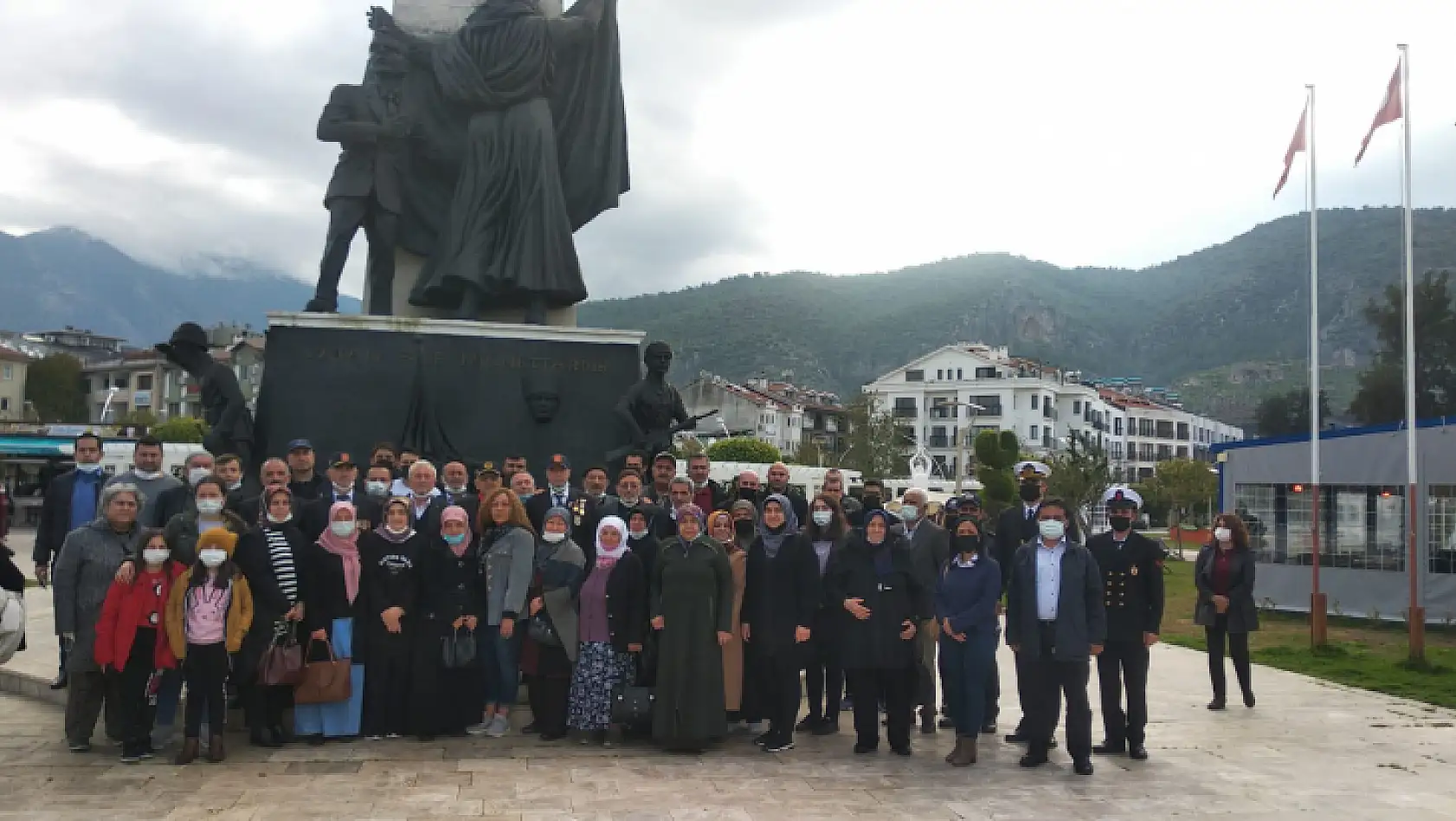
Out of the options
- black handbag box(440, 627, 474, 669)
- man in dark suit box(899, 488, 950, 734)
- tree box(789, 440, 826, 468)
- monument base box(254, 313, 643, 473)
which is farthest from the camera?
tree box(789, 440, 826, 468)

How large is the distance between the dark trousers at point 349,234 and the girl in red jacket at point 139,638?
4.65 m

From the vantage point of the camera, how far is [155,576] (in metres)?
Result: 6.23

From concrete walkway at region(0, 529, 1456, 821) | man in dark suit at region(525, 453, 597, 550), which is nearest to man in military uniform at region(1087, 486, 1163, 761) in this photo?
concrete walkway at region(0, 529, 1456, 821)

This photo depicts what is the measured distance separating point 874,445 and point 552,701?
43528mm

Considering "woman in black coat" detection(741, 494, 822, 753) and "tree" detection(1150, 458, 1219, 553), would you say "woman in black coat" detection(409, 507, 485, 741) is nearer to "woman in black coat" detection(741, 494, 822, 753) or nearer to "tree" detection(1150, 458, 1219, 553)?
"woman in black coat" detection(741, 494, 822, 753)

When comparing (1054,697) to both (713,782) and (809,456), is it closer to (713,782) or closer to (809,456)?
(713,782)

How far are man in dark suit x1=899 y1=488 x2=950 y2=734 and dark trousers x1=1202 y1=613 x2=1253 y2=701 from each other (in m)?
2.68

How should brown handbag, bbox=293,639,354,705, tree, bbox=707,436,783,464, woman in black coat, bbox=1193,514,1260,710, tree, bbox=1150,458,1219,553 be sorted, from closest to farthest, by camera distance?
brown handbag, bbox=293,639,354,705
woman in black coat, bbox=1193,514,1260,710
tree, bbox=707,436,783,464
tree, bbox=1150,458,1219,553

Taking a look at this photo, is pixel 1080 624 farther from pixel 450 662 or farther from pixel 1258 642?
pixel 1258 642

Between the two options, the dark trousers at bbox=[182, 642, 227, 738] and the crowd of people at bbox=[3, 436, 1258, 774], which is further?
the crowd of people at bbox=[3, 436, 1258, 774]

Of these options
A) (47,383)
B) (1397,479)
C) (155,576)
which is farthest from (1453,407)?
(47,383)

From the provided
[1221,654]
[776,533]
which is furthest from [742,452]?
[776,533]

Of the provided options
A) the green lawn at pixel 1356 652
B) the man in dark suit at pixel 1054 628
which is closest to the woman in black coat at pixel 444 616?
the man in dark suit at pixel 1054 628

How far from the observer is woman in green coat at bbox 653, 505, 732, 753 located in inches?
263
